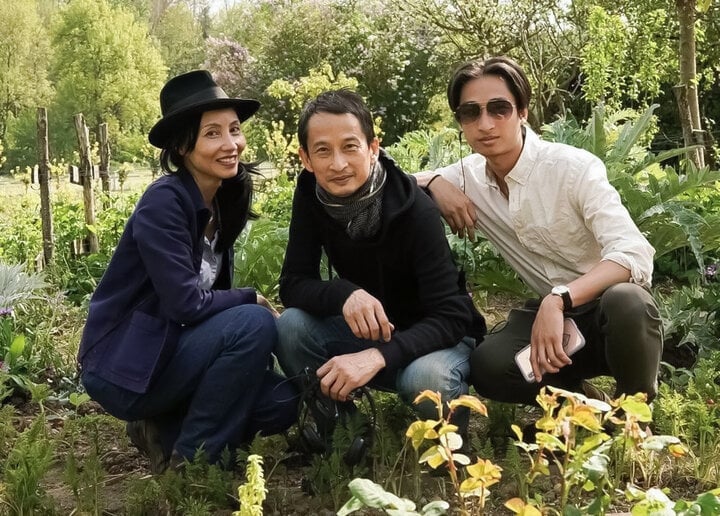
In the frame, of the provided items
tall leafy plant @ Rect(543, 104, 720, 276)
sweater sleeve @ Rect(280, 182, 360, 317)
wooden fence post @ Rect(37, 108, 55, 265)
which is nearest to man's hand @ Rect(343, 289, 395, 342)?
sweater sleeve @ Rect(280, 182, 360, 317)

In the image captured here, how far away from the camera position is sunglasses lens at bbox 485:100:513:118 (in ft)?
8.78

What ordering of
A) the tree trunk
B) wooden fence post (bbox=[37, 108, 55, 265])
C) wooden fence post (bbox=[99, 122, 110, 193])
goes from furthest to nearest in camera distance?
wooden fence post (bbox=[99, 122, 110, 193]) → the tree trunk → wooden fence post (bbox=[37, 108, 55, 265])

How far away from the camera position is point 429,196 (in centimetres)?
287

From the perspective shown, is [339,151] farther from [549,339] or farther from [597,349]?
[597,349]

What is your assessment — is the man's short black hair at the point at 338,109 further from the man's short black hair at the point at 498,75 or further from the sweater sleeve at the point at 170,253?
the sweater sleeve at the point at 170,253

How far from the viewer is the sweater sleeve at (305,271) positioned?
270 centimetres

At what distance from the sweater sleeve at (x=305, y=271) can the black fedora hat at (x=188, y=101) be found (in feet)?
1.15

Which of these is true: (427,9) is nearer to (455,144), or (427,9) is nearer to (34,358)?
(455,144)

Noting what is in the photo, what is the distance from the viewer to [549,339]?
249 cm

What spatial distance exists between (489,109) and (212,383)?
46.1 inches

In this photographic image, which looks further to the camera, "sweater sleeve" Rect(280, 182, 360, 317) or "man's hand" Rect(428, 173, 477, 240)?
"man's hand" Rect(428, 173, 477, 240)

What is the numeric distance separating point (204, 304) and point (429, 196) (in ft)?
2.65

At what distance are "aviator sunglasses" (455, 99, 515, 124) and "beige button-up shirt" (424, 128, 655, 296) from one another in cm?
14

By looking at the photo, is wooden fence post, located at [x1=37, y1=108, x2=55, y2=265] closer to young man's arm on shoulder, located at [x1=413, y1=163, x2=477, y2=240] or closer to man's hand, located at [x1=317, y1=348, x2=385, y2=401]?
young man's arm on shoulder, located at [x1=413, y1=163, x2=477, y2=240]
